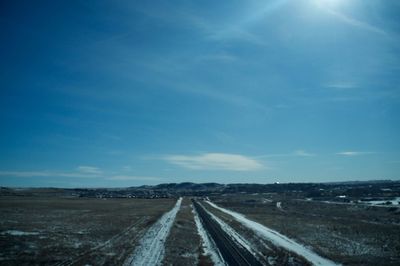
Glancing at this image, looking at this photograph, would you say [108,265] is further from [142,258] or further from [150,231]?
[150,231]

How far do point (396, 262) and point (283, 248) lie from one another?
7730 mm

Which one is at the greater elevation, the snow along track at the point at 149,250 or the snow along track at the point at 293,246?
the snow along track at the point at 149,250

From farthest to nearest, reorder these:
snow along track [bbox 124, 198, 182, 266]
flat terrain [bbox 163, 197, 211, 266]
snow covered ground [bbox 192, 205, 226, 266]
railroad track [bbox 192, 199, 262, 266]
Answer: flat terrain [bbox 163, 197, 211, 266] → snow covered ground [bbox 192, 205, 226, 266] → snow along track [bbox 124, 198, 182, 266] → railroad track [bbox 192, 199, 262, 266]

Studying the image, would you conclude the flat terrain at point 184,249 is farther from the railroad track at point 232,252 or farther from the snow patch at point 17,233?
the snow patch at point 17,233

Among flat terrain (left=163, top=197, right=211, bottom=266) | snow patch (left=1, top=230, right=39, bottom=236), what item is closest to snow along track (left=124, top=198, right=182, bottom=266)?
flat terrain (left=163, top=197, right=211, bottom=266)

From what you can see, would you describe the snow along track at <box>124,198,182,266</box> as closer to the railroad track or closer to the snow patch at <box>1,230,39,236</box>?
the railroad track

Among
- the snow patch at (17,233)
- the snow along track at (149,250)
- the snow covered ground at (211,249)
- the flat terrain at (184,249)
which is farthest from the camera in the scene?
the snow patch at (17,233)

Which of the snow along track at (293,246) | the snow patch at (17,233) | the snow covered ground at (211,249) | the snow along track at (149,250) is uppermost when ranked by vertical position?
the snow patch at (17,233)

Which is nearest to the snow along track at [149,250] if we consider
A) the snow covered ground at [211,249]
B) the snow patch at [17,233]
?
the snow covered ground at [211,249]

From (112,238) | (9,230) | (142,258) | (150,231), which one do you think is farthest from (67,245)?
(150,231)

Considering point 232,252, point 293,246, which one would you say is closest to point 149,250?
point 232,252

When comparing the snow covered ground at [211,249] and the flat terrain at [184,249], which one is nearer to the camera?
the snow covered ground at [211,249]

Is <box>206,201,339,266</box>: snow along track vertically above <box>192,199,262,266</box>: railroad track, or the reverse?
<box>192,199,262,266</box>: railroad track

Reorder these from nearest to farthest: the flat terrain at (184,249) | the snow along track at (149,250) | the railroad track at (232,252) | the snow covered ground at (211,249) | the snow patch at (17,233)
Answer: the railroad track at (232,252)
the snow along track at (149,250)
the snow covered ground at (211,249)
the flat terrain at (184,249)
the snow patch at (17,233)
